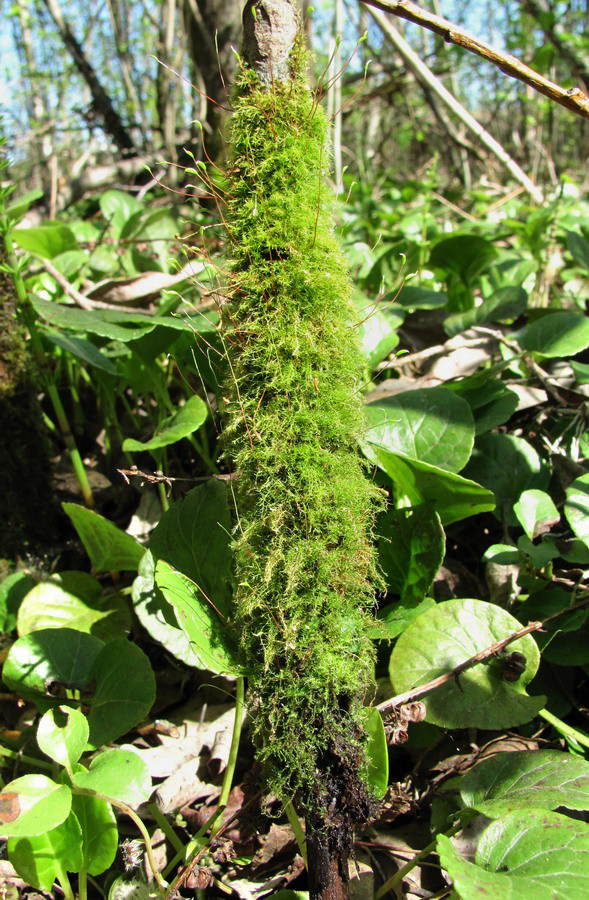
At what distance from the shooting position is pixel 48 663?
3.88 feet

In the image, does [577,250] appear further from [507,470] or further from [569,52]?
[569,52]

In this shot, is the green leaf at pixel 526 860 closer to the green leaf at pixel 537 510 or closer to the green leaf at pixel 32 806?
the green leaf at pixel 32 806

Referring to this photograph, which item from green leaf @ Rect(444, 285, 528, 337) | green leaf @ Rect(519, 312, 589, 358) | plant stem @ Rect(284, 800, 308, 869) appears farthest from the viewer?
green leaf @ Rect(444, 285, 528, 337)

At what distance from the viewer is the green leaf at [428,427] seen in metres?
1.24

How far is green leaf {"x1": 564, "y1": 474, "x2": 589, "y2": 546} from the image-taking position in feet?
3.64

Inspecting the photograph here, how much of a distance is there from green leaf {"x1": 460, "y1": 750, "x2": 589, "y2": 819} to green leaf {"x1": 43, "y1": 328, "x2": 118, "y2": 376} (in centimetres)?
102

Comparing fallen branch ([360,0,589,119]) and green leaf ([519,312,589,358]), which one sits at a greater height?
fallen branch ([360,0,589,119])

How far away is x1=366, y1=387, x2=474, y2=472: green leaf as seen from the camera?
1.24m

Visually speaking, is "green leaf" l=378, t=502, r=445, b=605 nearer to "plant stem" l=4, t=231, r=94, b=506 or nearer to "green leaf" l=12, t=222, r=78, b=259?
"plant stem" l=4, t=231, r=94, b=506

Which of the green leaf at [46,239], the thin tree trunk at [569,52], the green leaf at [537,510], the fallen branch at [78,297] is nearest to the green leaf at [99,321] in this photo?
the fallen branch at [78,297]

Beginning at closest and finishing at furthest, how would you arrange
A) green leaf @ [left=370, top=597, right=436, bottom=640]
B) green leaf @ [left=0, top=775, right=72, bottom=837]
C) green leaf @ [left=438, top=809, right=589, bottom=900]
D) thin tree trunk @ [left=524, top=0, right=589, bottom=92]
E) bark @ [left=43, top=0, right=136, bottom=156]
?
green leaf @ [left=438, top=809, right=589, bottom=900]
green leaf @ [left=0, top=775, right=72, bottom=837]
green leaf @ [left=370, top=597, right=436, bottom=640]
thin tree trunk @ [left=524, top=0, right=589, bottom=92]
bark @ [left=43, top=0, right=136, bottom=156]

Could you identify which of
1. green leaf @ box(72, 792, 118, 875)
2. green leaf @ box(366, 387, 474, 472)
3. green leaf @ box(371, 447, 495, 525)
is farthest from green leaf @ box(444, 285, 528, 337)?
green leaf @ box(72, 792, 118, 875)

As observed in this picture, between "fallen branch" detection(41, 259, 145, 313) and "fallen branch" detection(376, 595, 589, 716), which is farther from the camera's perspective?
"fallen branch" detection(41, 259, 145, 313)

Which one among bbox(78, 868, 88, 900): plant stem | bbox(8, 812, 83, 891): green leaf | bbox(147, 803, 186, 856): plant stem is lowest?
bbox(147, 803, 186, 856): plant stem
